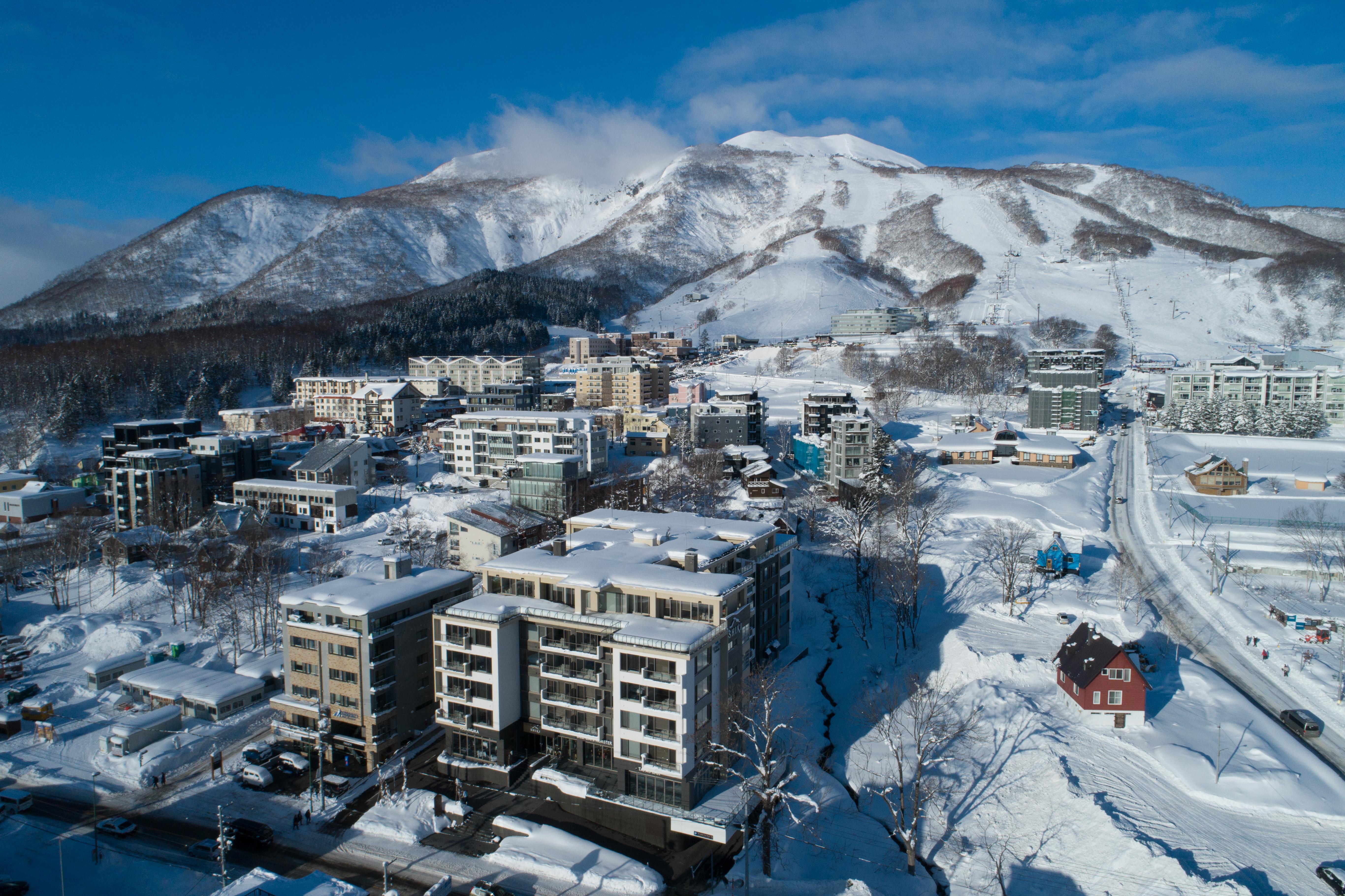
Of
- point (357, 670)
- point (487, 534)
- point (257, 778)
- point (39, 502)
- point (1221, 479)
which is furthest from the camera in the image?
point (39, 502)

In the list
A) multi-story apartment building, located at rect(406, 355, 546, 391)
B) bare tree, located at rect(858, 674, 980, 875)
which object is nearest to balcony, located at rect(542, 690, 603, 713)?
bare tree, located at rect(858, 674, 980, 875)

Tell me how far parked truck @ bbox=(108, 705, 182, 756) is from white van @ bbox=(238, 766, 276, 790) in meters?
3.20

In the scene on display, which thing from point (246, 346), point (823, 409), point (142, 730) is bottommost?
point (142, 730)

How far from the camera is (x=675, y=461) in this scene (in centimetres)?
4259

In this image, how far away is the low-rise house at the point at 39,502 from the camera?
36.8m

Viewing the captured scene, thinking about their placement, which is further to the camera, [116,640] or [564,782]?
[116,640]

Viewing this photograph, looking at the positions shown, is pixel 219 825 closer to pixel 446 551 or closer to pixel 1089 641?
pixel 446 551

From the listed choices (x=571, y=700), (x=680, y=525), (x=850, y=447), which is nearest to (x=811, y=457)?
(x=850, y=447)

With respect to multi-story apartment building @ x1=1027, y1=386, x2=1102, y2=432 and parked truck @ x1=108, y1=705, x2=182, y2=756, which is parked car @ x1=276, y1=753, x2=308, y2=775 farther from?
multi-story apartment building @ x1=1027, y1=386, x2=1102, y2=432

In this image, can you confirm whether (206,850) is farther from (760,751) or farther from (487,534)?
(487,534)

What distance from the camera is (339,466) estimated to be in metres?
38.6

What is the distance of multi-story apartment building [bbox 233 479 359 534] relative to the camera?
34938mm

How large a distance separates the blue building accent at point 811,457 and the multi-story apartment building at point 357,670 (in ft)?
89.4

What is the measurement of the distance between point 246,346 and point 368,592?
72.5 meters
